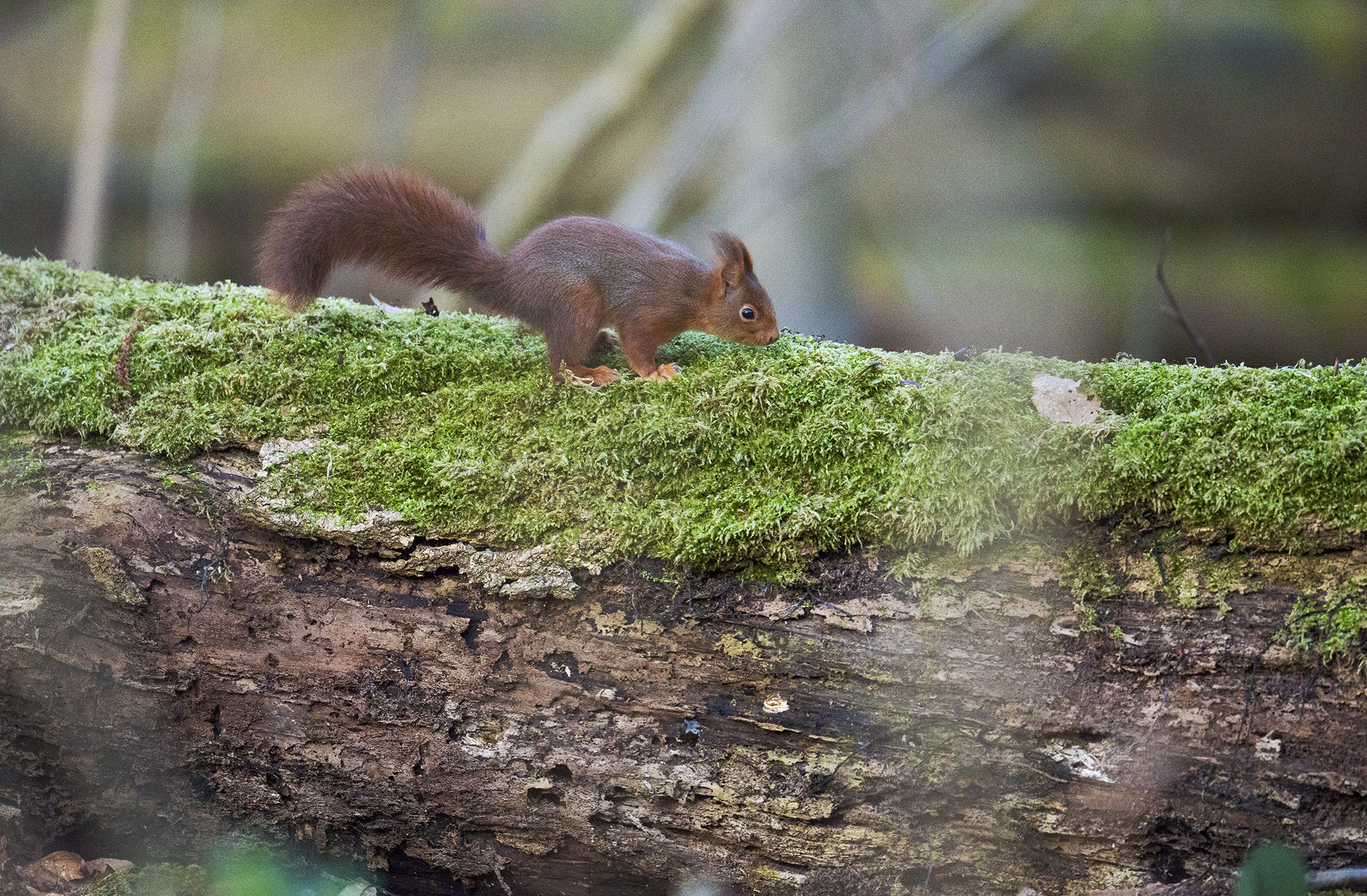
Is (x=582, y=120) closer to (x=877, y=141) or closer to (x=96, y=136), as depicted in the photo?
(x=96, y=136)

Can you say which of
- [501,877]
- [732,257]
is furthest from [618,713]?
[732,257]

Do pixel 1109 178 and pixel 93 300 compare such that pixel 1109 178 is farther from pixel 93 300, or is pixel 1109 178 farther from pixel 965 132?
pixel 93 300

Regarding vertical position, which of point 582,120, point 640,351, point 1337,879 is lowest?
point 1337,879

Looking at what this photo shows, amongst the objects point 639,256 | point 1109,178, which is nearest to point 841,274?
point 1109,178

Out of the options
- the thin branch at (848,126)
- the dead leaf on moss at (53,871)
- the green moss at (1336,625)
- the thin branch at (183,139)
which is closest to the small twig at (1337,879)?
the green moss at (1336,625)

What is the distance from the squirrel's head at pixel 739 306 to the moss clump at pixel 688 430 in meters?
0.11

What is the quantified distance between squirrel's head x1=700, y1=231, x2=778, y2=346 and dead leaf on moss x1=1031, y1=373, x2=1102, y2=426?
2.54 ft

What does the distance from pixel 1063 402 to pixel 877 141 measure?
8135mm

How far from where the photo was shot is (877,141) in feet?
31.3

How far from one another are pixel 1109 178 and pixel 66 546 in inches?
388

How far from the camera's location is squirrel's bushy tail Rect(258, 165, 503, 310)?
2553 millimetres

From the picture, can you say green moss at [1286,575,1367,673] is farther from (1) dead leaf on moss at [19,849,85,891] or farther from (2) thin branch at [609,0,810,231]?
(2) thin branch at [609,0,810,231]

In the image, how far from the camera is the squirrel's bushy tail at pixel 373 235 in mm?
2553

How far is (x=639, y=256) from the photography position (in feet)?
8.66
